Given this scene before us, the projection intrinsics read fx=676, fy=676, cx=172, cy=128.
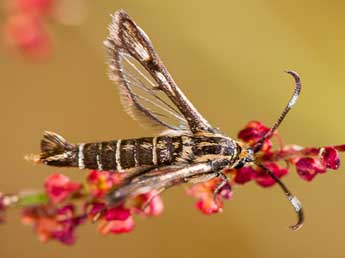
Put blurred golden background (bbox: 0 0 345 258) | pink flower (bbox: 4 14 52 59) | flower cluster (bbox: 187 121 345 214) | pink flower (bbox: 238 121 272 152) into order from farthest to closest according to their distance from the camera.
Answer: blurred golden background (bbox: 0 0 345 258) → pink flower (bbox: 4 14 52 59) → pink flower (bbox: 238 121 272 152) → flower cluster (bbox: 187 121 345 214)

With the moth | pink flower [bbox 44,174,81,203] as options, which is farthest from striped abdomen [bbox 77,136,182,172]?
pink flower [bbox 44,174,81,203]

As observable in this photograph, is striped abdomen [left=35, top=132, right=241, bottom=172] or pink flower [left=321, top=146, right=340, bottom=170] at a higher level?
striped abdomen [left=35, top=132, right=241, bottom=172]

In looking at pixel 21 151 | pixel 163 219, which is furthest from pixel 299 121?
pixel 21 151

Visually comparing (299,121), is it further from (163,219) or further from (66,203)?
(66,203)

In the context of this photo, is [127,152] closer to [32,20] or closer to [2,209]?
[2,209]


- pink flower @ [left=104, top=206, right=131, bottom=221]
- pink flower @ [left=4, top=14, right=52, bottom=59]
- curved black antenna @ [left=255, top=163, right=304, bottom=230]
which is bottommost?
curved black antenna @ [left=255, top=163, right=304, bottom=230]

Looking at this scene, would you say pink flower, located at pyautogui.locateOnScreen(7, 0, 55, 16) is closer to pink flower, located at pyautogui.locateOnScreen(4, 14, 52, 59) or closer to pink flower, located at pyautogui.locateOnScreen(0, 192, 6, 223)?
pink flower, located at pyautogui.locateOnScreen(4, 14, 52, 59)

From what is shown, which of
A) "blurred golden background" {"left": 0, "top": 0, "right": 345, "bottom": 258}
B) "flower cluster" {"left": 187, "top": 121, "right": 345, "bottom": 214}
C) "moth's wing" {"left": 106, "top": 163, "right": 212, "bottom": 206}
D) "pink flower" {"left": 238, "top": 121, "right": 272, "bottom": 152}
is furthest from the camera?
"blurred golden background" {"left": 0, "top": 0, "right": 345, "bottom": 258}

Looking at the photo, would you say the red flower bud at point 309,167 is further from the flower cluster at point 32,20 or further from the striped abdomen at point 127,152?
the flower cluster at point 32,20
